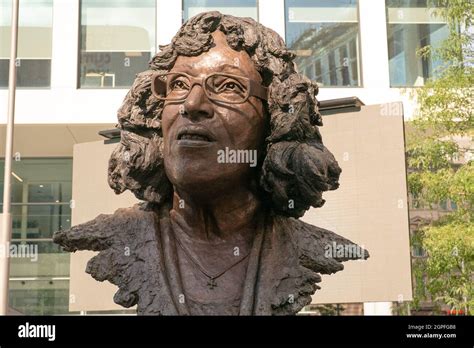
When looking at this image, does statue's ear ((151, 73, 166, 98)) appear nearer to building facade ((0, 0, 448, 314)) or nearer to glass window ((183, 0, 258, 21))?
building facade ((0, 0, 448, 314))

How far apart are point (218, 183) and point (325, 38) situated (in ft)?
47.6

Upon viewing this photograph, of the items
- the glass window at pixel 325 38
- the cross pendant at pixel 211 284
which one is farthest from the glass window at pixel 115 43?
the cross pendant at pixel 211 284

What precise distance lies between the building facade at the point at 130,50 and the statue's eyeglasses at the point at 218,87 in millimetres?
13464

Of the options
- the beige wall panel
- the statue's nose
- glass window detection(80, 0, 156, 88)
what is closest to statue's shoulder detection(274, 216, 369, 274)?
the statue's nose

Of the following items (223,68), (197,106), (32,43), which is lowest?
(197,106)

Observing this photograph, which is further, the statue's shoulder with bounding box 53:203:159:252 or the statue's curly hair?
the statue's shoulder with bounding box 53:203:159:252

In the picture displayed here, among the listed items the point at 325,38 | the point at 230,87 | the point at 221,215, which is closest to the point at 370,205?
the point at 325,38

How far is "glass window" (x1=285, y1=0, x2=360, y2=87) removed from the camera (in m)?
18.3

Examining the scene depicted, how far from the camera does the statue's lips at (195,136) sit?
14.4 ft

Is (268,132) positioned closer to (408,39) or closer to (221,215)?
(221,215)

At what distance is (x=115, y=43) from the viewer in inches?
722

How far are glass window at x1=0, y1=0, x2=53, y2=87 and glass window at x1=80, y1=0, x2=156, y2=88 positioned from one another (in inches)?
31.6

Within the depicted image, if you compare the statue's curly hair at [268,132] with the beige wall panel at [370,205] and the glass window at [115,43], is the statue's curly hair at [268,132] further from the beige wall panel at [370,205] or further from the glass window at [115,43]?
the glass window at [115,43]
